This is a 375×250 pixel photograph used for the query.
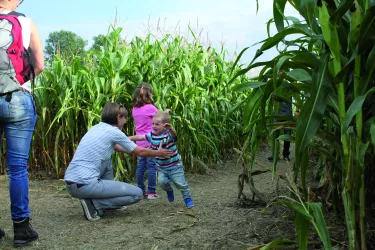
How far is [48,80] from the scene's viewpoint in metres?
6.49

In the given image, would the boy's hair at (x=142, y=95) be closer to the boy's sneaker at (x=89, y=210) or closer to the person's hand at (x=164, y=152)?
the person's hand at (x=164, y=152)

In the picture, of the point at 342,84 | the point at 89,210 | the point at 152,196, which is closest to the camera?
the point at 342,84

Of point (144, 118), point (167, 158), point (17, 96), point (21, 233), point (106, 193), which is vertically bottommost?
point (21, 233)

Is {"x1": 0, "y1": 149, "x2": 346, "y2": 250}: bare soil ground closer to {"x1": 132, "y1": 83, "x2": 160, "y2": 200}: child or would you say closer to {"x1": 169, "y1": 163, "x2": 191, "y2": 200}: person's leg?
{"x1": 169, "y1": 163, "x2": 191, "y2": 200}: person's leg

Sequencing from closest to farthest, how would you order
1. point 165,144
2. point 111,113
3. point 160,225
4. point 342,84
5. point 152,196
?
point 342,84 < point 160,225 < point 111,113 < point 165,144 < point 152,196

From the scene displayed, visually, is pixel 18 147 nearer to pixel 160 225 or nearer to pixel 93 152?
pixel 93 152

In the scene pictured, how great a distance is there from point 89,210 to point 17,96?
1.35 metres

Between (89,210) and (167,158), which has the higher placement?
(167,158)

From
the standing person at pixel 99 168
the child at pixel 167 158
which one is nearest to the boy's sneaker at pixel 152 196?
the child at pixel 167 158

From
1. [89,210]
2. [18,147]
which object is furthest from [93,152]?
[18,147]

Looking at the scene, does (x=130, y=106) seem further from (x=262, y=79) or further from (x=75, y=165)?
(x=262, y=79)

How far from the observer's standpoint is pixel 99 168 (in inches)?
181

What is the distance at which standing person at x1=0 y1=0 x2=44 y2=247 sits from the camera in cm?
338

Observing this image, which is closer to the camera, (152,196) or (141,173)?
(152,196)
